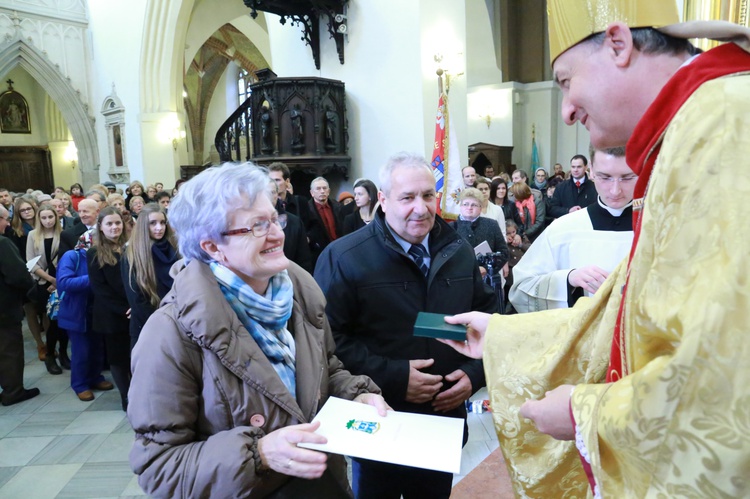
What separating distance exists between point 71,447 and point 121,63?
46.3ft

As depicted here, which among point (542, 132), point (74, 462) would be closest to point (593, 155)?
point (74, 462)

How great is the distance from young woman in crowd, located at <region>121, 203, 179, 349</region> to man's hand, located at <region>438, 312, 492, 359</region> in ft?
8.15

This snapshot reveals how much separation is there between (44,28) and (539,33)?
45.9ft

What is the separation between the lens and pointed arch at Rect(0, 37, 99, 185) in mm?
15305

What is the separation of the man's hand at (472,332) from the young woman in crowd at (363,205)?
3.87 m

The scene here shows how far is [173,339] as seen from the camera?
1.34 metres

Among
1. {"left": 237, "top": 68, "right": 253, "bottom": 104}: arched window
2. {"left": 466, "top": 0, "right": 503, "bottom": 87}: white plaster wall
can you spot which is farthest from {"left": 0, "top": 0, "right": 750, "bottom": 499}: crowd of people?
{"left": 237, "top": 68, "right": 253, "bottom": 104}: arched window

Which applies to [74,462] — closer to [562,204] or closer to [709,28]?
[709,28]

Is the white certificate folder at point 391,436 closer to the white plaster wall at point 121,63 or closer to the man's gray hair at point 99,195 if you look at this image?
the man's gray hair at point 99,195

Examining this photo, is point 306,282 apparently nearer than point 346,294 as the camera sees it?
Yes

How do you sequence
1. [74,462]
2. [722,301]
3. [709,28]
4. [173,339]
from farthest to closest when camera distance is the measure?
[74,462] < [173,339] < [709,28] < [722,301]

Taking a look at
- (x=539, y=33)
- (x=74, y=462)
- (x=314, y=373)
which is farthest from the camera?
(x=539, y=33)

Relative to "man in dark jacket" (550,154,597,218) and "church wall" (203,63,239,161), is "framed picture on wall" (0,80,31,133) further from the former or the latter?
"man in dark jacket" (550,154,597,218)

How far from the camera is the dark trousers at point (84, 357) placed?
4598mm
